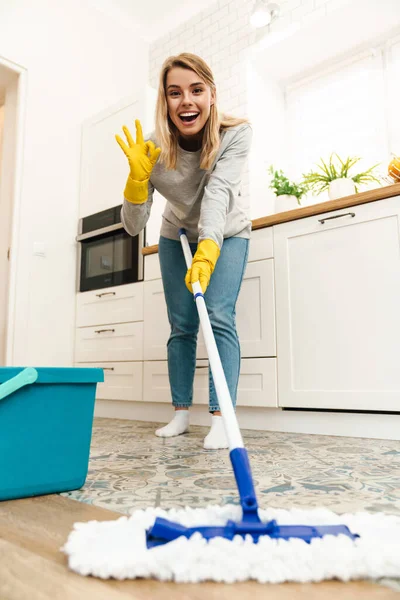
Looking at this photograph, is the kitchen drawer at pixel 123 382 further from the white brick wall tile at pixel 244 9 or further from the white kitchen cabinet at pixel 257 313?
the white brick wall tile at pixel 244 9

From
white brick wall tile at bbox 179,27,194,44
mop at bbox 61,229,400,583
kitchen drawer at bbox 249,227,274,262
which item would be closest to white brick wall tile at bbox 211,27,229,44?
white brick wall tile at bbox 179,27,194,44

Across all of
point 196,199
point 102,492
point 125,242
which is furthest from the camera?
point 125,242

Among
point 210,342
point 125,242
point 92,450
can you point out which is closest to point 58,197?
point 125,242

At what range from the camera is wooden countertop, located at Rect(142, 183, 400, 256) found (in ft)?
5.53

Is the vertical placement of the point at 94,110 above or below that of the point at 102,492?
above

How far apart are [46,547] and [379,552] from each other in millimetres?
404

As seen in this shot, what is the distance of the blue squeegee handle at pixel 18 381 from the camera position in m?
0.84

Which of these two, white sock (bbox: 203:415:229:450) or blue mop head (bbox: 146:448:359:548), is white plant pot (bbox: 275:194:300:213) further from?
blue mop head (bbox: 146:448:359:548)

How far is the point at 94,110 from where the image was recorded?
3.19 meters

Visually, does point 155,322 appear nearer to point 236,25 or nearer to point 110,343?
point 110,343

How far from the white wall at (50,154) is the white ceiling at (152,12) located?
0.59ft

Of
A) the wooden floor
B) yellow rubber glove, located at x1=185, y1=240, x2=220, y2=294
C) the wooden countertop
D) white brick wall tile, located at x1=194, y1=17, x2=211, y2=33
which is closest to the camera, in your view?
the wooden floor

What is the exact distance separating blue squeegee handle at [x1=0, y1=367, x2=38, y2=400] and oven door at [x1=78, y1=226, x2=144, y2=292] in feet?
5.40

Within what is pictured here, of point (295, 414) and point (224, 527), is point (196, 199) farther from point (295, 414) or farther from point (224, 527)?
point (224, 527)
